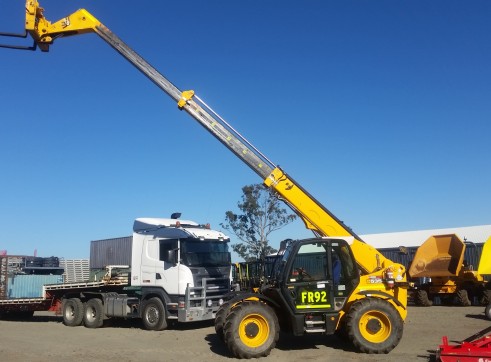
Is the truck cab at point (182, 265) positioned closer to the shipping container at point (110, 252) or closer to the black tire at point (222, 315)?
the black tire at point (222, 315)

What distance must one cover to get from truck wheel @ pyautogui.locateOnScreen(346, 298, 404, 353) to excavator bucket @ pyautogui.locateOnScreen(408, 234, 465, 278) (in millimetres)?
10604

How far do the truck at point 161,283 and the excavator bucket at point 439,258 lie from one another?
9113 millimetres

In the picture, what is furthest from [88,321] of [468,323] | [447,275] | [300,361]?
[447,275]

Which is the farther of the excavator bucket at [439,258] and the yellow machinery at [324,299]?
the excavator bucket at [439,258]

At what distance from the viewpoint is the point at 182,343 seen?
11594 millimetres

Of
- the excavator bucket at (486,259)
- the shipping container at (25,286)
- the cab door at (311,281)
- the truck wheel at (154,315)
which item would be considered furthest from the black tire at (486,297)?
the shipping container at (25,286)

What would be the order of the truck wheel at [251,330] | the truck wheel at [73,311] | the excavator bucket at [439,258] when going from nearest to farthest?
1. the truck wheel at [251,330]
2. the truck wheel at [73,311]
3. the excavator bucket at [439,258]

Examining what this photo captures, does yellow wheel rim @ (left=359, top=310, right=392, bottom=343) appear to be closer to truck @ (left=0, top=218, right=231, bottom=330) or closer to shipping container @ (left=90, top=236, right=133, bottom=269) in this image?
truck @ (left=0, top=218, right=231, bottom=330)

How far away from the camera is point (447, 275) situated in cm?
1905

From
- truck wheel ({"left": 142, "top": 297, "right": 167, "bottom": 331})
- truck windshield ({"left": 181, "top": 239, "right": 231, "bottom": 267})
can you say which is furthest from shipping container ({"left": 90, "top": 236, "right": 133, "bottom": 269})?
truck windshield ({"left": 181, "top": 239, "right": 231, "bottom": 267})

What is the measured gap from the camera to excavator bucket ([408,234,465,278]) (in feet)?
62.6

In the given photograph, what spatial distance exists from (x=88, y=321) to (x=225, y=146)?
869 centimetres

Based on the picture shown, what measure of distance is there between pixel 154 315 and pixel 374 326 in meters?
7.25

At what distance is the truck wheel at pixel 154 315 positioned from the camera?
46.5 ft
